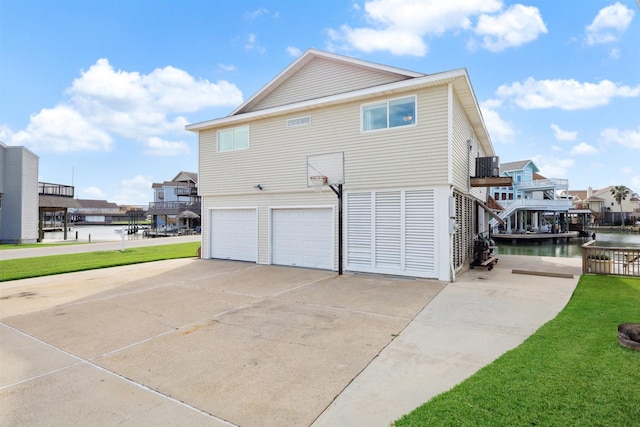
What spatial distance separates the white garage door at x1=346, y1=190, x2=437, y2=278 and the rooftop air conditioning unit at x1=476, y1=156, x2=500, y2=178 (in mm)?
4627

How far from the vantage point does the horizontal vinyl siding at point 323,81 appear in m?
10.3

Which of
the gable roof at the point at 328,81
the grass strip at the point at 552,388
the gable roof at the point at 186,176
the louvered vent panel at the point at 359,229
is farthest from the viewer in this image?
the gable roof at the point at 186,176

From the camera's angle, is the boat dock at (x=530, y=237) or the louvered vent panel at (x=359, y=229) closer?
the louvered vent panel at (x=359, y=229)

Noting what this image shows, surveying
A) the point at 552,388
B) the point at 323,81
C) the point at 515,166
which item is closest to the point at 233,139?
the point at 323,81

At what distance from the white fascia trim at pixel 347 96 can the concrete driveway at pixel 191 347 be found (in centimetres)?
537

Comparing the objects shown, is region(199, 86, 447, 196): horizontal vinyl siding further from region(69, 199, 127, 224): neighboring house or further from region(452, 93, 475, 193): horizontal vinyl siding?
region(69, 199, 127, 224): neighboring house

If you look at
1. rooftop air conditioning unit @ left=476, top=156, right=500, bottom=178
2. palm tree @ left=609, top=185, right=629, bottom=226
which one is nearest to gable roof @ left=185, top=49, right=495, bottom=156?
rooftop air conditioning unit @ left=476, top=156, right=500, bottom=178

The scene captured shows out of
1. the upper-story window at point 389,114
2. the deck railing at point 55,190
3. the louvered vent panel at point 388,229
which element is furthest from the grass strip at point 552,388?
the deck railing at point 55,190

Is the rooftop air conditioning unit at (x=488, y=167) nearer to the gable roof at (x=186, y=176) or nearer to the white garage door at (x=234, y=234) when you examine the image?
the white garage door at (x=234, y=234)

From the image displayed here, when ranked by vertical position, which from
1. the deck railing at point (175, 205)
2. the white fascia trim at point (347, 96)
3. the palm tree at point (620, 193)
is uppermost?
the palm tree at point (620, 193)

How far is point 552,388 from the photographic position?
2990 millimetres

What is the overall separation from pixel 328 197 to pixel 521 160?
40.7 meters

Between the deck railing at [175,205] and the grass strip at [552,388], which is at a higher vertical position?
the deck railing at [175,205]

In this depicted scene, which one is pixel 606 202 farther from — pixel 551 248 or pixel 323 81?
pixel 323 81
